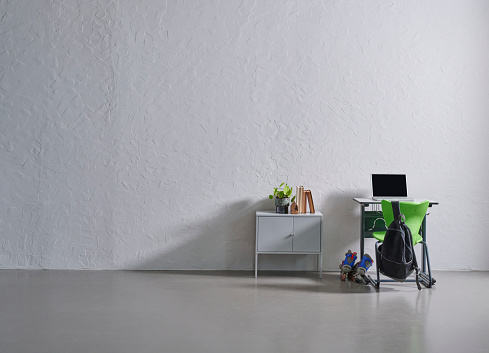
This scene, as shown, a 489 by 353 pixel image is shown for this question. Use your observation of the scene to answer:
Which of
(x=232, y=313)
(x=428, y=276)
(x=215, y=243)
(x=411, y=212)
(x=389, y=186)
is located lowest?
(x=232, y=313)

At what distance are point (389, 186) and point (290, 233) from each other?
1.00 metres

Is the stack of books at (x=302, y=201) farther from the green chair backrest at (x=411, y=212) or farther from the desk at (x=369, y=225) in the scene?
the green chair backrest at (x=411, y=212)

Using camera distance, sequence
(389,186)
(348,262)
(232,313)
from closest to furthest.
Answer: (232,313) → (348,262) → (389,186)

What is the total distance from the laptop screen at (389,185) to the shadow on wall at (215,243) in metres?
0.98

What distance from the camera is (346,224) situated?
5.28m

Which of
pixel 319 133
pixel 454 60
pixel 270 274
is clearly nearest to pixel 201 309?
pixel 270 274

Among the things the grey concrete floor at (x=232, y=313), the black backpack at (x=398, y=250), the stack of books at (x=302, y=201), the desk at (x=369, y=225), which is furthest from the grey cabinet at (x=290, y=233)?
the black backpack at (x=398, y=250)

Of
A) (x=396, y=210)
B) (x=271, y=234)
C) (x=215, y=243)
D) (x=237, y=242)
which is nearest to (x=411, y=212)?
(x=396, y=210)

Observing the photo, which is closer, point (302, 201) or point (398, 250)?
point (398, 250)

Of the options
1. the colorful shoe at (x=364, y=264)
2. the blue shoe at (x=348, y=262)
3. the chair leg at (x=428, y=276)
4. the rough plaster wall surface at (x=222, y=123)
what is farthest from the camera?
the rough plaster wall surface at (x=222, y=123)

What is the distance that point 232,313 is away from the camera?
151 inches

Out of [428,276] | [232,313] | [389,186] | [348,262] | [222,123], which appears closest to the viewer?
[232,313]

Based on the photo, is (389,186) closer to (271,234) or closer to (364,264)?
(364,264)

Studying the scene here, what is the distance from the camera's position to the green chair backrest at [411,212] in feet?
14.6
